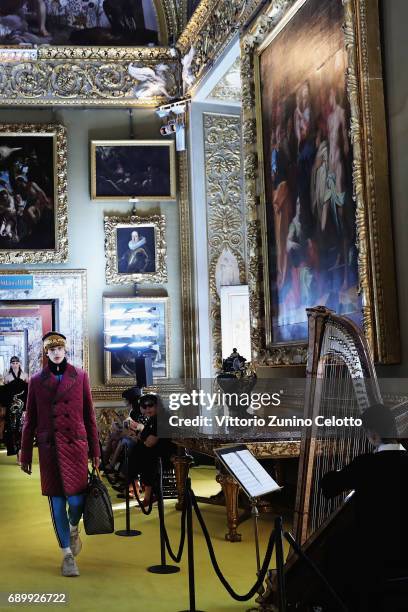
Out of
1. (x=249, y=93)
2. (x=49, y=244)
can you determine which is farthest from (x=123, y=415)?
(x=249, y=93)

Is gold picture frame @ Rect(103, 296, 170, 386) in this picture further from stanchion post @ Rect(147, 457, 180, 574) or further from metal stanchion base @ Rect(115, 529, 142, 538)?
stanchion post @ Rect(147, 457, 180, 574)

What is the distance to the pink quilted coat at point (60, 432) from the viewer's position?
6.09 metres

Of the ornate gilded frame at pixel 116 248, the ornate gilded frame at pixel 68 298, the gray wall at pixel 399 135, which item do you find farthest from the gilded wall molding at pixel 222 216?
the gray wall at pixel 399 135

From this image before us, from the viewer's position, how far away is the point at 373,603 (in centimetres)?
360

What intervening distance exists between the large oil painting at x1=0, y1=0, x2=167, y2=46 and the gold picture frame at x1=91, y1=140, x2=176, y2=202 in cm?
203

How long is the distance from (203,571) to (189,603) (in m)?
0.96

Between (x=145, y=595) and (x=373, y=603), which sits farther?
(x=145, y=595)

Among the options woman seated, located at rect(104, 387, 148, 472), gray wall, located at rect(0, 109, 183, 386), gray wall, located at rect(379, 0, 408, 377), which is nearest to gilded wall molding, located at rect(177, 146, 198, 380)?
gray wall, located at rect(0, 109, 183, 386)

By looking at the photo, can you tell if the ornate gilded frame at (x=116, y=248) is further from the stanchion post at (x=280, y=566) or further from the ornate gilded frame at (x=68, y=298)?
the stanchion post at (x=280, y=566)

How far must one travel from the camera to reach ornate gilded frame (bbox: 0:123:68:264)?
573 inches

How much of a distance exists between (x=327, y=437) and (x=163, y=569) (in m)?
2.07

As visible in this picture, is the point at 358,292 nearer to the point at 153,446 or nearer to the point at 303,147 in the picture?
the point at 303,147

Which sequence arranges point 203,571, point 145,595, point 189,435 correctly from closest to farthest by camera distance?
1. point 145,595
2. point 203,571
3. point 189,435

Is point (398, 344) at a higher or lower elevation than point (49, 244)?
lower
